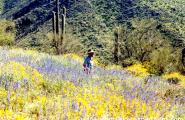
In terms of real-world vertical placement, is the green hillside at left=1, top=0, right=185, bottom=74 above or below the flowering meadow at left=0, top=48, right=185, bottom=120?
below

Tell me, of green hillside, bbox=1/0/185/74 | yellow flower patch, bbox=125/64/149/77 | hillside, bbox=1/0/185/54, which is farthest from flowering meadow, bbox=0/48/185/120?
hillside, bbox=1/0/185/54

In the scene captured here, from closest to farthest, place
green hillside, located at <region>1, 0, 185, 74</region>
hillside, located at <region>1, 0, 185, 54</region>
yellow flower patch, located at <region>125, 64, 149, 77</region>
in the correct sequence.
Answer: yellow flower patch, located at <region>125, 64, 149, 77</region> → green hillside, located at <region>1, 0, 185, 74</region> → hillside, located at <region>1, 0, 185, 54</region>

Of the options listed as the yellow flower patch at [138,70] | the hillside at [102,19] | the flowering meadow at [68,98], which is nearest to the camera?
the flowering meadow at [68,98]

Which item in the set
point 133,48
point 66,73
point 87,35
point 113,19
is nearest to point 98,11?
point 113,19

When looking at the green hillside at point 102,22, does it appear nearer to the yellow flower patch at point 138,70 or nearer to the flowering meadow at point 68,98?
the yellow flower patch at point 138,70

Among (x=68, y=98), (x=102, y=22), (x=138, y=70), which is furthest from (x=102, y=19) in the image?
(x=68, y=98)

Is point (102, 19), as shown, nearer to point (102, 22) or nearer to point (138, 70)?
point (102, 22)

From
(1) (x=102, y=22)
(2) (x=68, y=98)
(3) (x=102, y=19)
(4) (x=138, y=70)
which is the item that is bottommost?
(1) (x=102, y=22)

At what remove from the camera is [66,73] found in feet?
36.4

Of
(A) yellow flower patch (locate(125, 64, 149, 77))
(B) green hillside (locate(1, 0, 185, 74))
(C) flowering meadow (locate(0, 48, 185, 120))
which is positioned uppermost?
(C) flowering meadow (locate(0, 48, 185, 120))

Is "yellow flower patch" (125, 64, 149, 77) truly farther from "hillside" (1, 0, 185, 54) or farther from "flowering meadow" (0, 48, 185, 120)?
"hillside" (1, 0, 185, 54)

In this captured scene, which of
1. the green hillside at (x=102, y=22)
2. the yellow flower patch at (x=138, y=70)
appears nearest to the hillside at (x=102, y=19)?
the green hillside at (x=102, y=22)

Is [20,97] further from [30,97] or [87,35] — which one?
[87,35]

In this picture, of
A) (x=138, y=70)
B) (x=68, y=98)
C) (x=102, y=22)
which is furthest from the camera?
(x=102, y=22)
